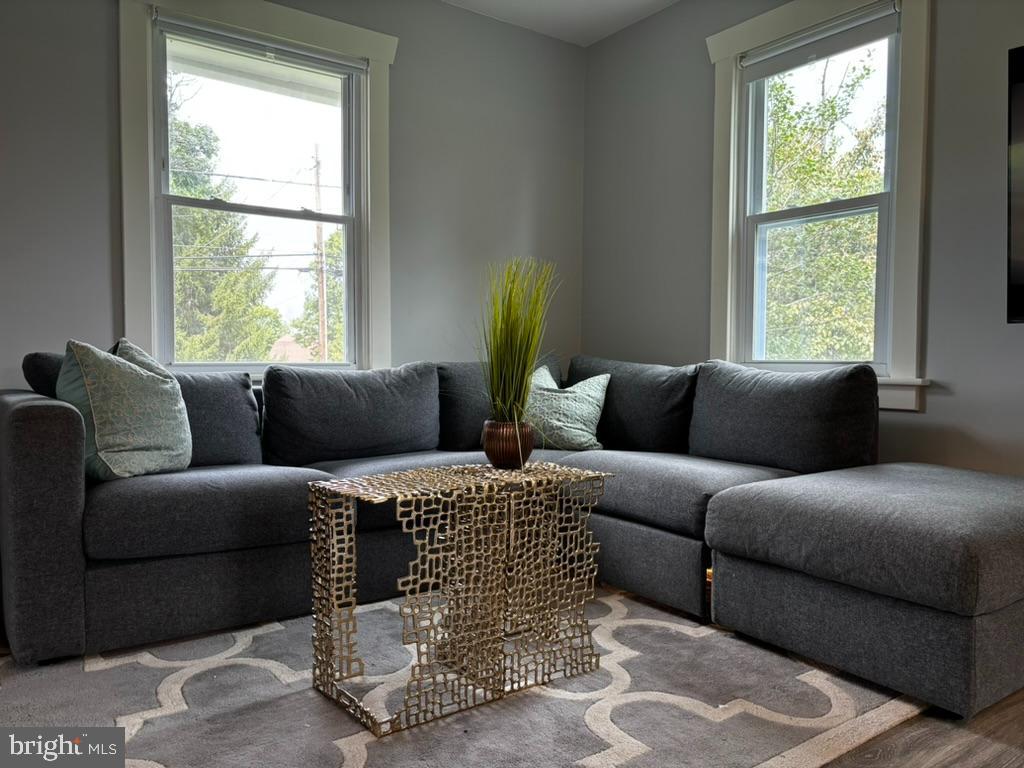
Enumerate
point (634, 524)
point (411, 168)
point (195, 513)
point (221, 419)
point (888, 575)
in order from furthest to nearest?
1. point (411, 168)
2. point (221, 419)
3. point (634, 524)
4. point (195, 513)
5. point (888, 575)

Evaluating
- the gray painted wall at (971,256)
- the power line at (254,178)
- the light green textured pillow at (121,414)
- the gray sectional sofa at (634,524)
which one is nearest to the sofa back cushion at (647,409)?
the gray sectional sofa at (634,524)

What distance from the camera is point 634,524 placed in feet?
9.18

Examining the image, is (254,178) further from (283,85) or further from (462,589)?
(462,589)

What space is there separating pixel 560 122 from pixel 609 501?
2595mm

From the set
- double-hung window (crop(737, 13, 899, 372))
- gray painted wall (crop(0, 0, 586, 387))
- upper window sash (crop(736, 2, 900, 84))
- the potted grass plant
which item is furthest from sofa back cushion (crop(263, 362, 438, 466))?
upper window sash (crop(736, 2, 900, 84))

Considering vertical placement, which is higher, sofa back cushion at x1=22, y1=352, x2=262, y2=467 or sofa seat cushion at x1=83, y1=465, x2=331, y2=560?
sofa back cushion at x1=22, y1=352, x2=262, y2=467

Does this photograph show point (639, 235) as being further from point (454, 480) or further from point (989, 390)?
point (454, 480)

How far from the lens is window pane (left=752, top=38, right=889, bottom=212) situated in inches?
124

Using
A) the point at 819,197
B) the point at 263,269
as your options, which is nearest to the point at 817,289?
the point at 819,197

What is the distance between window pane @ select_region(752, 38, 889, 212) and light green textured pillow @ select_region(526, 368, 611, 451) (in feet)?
4.05

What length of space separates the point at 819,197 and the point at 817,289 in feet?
1.36

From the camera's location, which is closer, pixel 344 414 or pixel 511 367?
pixel 511 367

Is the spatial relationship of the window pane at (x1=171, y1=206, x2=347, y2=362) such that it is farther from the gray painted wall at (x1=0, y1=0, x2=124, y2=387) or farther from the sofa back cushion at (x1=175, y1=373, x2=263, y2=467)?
the sofa back cushion at (x1=175, y1=373, x2=263, y2=467)

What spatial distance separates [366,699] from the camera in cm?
193
